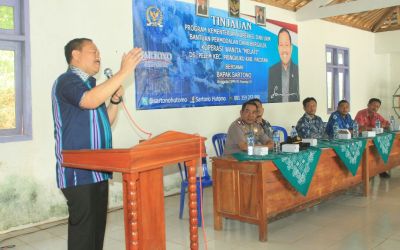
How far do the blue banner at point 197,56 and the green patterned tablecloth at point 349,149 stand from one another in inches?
68.2

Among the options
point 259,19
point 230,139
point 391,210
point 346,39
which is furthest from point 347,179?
point 346,39

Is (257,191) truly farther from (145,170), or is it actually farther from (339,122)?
(339,122)

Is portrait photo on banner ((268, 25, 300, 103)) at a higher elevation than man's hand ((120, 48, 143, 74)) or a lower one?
higher

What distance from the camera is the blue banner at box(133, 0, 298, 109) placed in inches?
180

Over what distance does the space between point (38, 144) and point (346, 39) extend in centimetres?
685

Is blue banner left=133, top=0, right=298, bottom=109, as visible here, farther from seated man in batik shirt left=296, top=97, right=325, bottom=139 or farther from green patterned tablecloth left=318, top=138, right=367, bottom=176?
green patterned tablecloth left=318, top=138, right=367, bottom=176

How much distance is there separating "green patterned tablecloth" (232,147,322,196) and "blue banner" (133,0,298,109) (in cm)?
169

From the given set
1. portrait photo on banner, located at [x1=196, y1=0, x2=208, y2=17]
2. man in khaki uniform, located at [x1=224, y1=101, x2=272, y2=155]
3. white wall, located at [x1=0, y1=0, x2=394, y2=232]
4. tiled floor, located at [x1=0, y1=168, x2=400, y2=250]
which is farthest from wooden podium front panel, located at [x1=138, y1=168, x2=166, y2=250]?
portrait photo on banner, located at [x1=196, y1=0, x2=208, y2=17]

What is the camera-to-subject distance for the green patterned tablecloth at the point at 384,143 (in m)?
4.66

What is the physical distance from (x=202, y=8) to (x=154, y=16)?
2.78ft

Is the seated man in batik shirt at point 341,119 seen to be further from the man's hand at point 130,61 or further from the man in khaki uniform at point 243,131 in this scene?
the man's hand at point 130,61

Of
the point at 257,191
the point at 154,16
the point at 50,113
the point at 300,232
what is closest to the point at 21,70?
the point at 50,113

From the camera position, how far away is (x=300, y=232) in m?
3.30

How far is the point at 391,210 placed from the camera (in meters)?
3.88
